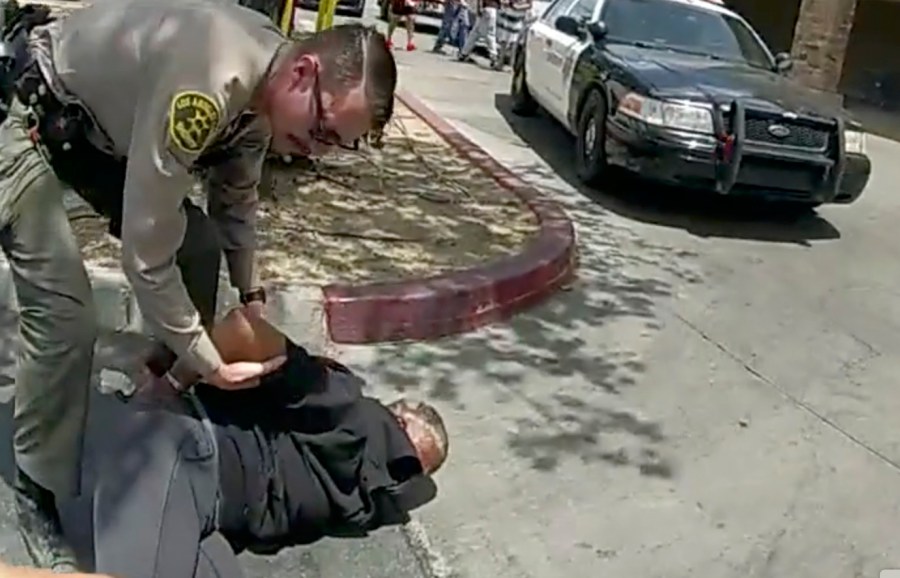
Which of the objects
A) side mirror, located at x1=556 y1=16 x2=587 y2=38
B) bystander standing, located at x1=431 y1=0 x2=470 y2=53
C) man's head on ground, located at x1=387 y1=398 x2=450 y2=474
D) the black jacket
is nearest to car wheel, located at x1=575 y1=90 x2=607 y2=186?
side mirror, located at x1=556 y1=16 x2=587 y2=38

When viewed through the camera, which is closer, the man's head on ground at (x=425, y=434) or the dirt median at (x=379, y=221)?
the man's head on ground at (x=425, y=434)

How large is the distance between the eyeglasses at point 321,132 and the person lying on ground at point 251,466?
2.62 ft

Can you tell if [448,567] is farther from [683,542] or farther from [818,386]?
[818,386]

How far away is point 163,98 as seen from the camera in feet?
7.19

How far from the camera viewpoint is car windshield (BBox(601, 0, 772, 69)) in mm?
8352

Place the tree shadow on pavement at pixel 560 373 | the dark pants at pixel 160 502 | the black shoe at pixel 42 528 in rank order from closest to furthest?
the dark pants at pixel 160 502 < the black shoe at pixel 42 528 < the tree shadow on pavement at pixel 560 373

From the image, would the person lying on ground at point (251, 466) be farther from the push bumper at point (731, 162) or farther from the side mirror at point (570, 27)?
the side mirror at point (570, 27)

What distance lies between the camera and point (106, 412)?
9.17 ft

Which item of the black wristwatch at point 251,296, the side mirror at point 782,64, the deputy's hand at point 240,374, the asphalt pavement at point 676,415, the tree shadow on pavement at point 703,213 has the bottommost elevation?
the tree shadow on pavement at point 703,213

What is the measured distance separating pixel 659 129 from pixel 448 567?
4.61m

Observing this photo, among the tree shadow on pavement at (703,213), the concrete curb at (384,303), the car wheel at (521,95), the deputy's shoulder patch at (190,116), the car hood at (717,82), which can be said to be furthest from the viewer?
the car wheel at (521,95)

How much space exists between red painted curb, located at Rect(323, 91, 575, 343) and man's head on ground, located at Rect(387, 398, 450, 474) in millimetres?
1256

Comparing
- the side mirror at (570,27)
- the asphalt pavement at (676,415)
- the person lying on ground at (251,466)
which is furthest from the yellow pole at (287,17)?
the person lying on ground at (251,466)

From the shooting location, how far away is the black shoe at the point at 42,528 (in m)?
2.75
